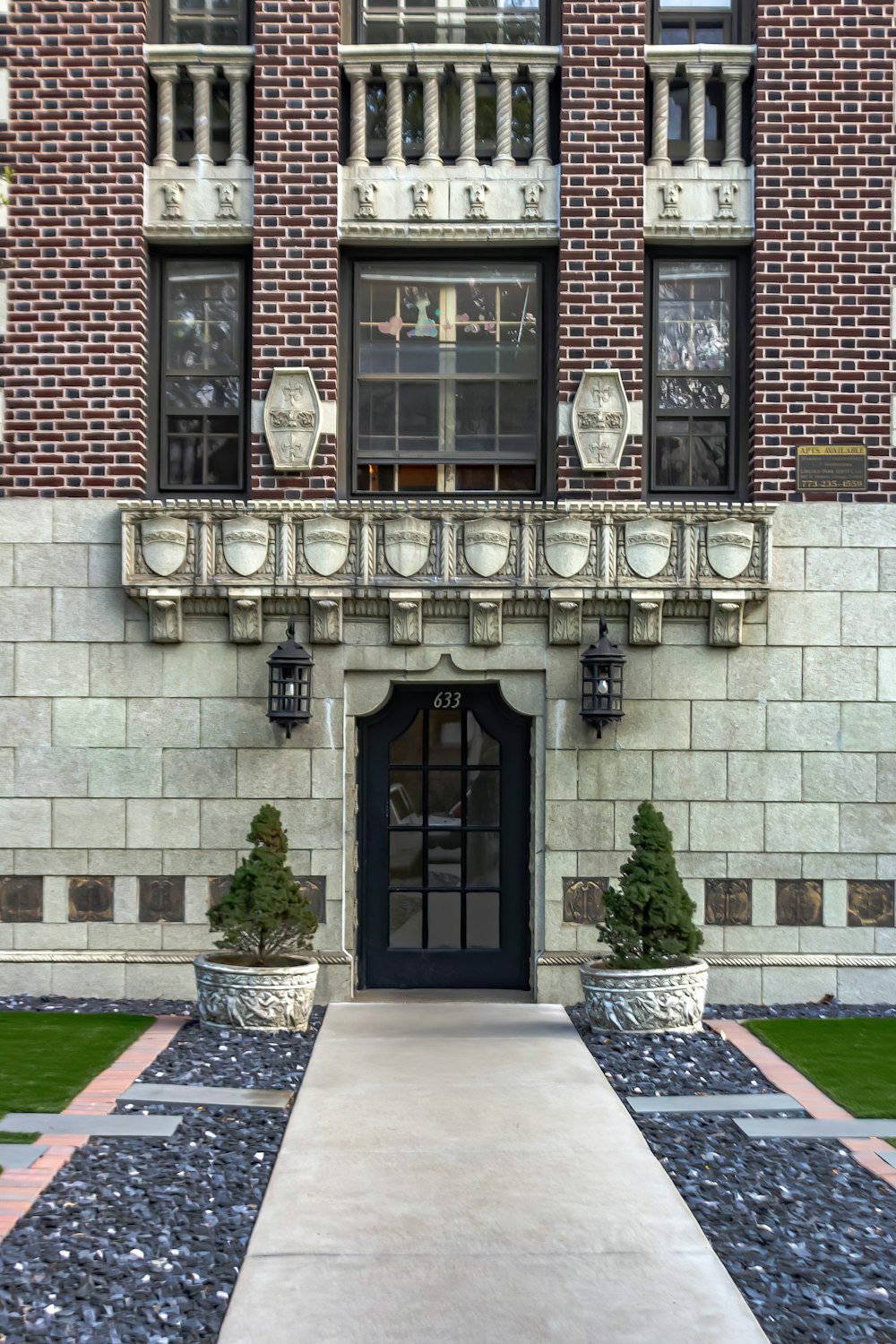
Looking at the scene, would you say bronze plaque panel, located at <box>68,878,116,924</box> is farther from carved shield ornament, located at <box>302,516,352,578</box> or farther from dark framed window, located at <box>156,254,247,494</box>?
dark framed window, located at <box>156,254,247,494</box>

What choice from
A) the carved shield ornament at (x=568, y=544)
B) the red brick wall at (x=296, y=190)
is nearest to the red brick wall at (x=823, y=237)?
the carved shield ornament at (x=568, y=544)

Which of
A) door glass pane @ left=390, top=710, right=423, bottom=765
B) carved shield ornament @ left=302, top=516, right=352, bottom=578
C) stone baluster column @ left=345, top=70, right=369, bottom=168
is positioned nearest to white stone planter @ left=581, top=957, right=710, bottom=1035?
door glass pane @ left=390, top=710, right=423, bottom=765

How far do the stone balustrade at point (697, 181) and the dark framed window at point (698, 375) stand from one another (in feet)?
1.07

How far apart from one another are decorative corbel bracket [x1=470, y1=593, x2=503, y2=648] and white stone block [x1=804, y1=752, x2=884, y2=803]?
8.54ft

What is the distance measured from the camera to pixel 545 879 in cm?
1106

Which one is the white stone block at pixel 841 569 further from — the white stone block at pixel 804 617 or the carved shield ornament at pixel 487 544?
the carved shield ornament at pixel 487 544

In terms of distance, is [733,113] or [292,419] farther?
[733,113]

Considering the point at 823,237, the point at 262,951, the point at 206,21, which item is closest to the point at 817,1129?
the point at 262,951

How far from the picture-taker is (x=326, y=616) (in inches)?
434

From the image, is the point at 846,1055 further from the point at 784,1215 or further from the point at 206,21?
the point at 206,21

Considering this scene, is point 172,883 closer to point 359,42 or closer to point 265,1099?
point 265,1099

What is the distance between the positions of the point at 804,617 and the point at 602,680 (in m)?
1.72

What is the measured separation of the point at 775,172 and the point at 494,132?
224 cm

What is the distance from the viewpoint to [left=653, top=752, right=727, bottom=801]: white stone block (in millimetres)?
11102
